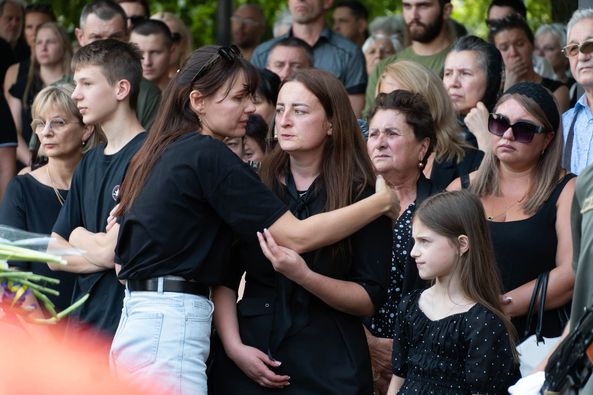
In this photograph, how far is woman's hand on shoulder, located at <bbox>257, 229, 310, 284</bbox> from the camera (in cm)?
456

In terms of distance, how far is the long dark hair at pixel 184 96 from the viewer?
4734 mm

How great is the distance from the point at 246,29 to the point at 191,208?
724cm

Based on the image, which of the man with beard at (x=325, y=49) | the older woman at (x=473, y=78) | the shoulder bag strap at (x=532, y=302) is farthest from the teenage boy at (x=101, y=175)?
the man with beard at (x=325, y=49)

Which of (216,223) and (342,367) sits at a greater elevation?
(216,223)

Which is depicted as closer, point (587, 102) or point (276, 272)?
point (276, 272)

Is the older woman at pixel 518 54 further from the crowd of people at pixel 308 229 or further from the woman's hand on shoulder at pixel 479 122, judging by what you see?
the crowd of people at pixel 308 229

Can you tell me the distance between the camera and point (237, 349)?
4789 millimetres

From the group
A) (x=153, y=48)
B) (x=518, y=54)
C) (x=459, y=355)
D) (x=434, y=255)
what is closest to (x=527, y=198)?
(x=434, y=255)

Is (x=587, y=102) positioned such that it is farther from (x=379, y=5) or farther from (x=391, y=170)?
(x=379, y=5)

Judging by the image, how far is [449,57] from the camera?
721cm

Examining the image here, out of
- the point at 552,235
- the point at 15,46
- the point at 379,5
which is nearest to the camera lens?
the point at 552,235

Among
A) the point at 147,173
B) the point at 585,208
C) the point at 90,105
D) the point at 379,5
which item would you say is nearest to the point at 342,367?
the point at 147,173

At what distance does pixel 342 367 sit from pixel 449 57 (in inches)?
117

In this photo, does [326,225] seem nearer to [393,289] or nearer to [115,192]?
[393,289]
